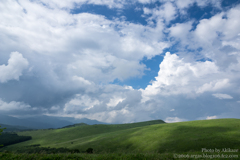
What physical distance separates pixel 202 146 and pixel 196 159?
28019 millimetres

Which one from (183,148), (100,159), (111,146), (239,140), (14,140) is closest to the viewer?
(100,159)

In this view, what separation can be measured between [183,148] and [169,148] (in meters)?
4.21

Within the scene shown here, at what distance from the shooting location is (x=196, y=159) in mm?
15117

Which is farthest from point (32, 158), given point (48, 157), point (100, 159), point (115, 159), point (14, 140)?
point (14, 140)

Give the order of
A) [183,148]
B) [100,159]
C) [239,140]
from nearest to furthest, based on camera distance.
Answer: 1. [100,159]
2. [239,140]
3. [183,148]

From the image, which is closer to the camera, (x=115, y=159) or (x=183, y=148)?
(x=115, y=159)

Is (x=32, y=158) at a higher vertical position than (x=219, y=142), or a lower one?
higher

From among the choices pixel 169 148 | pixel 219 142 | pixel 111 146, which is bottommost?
pixel 111 146

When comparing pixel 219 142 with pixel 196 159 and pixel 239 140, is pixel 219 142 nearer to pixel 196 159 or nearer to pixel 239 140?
pixel 239 140

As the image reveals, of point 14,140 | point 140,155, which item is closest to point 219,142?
point 140,155

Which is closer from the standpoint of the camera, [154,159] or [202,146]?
[154,159]

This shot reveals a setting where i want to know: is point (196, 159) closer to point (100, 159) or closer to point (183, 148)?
point (100, 159)

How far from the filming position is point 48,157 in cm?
1645

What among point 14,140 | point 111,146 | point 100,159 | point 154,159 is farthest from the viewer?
point 14,140
